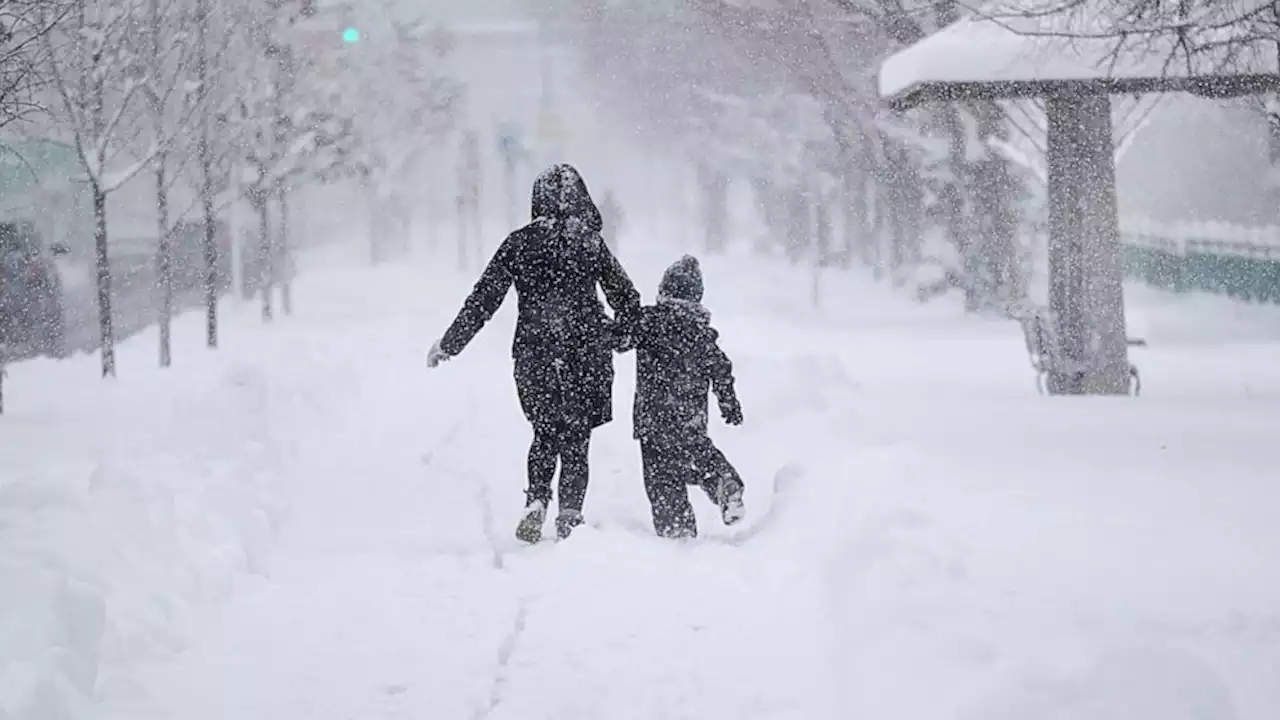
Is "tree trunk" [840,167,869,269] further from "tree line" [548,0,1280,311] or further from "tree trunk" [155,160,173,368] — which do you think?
"tree trunk" [155,160,173,368]

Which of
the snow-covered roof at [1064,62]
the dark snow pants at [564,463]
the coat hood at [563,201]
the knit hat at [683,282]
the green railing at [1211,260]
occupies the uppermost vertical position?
the snow-covered roof at [1064,62]

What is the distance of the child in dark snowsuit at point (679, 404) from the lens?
22.6ft

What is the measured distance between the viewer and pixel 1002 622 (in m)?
4.11

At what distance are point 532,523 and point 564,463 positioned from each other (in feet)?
1.08

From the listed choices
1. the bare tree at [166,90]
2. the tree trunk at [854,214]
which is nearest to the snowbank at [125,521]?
the bare tree at [166,90]

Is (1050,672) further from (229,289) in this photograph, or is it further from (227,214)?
(229,289)

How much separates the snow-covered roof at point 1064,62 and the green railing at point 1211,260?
15.4 m

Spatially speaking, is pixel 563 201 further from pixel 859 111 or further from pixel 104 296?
pixel 859 111

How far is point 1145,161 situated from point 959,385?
122ft

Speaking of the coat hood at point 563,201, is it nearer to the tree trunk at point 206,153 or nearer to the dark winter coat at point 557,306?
the dark winter coat at point 557,306

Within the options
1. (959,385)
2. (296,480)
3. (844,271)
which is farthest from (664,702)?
(844,271)

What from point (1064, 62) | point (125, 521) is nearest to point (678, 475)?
point (125, 521)

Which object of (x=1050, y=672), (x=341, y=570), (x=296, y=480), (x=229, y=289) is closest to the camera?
(x=1050, y=672)

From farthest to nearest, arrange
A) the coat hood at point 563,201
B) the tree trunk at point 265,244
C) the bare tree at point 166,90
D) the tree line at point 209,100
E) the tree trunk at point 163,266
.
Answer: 1. the tree trunk at point 265,244
2. the tree trunk at point 163,266
3. the bare tree at point 166,90
4. the tree line at point 209,100
5. the coat hood at point 563,201
